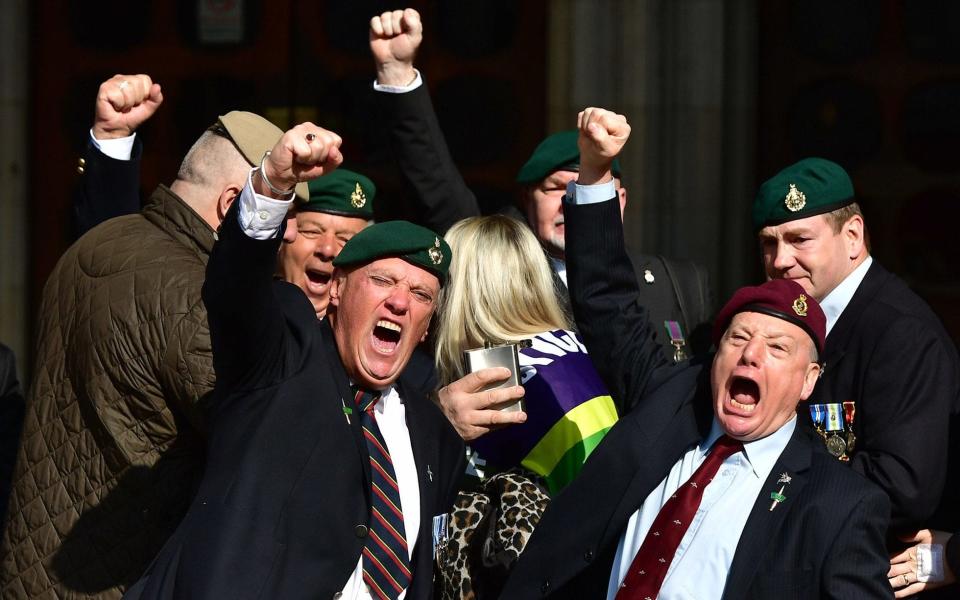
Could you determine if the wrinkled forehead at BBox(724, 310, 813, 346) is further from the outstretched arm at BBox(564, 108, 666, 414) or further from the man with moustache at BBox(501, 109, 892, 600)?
the outstretched arm at BBox(564, 108, 666, 414)

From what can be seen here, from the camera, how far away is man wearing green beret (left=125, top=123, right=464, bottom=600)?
351 cm

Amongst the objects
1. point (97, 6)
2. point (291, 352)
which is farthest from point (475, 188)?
point (291, 352)

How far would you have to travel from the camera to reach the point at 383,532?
156 inches

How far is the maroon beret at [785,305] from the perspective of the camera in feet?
13.3

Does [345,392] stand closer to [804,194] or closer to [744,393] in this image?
A: [744,393]

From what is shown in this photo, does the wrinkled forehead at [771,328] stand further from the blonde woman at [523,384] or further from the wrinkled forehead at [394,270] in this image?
the wrinkled forehead at [394,270]

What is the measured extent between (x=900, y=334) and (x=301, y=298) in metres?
1.80

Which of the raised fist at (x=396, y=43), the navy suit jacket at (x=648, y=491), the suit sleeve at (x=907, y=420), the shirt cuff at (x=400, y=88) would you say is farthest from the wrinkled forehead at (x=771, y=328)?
the shirt cuff at (x=400, y=88)

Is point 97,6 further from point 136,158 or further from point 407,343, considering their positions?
point 407,343

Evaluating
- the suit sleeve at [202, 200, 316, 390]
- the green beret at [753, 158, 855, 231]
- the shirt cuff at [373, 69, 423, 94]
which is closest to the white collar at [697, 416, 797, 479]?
the green beret at [753, 158, 855, 231]

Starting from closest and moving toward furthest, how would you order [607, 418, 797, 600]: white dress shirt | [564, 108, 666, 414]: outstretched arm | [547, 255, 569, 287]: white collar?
[607, 418, 797, 600]: white dress shirt → [564, 108, 666, 414]: outstretched arm → [547, 255, 569, 287]: white collar

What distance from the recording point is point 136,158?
16.8ft

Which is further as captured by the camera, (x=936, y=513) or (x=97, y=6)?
(x=97, y=6)

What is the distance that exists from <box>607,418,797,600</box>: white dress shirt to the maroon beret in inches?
10.3
